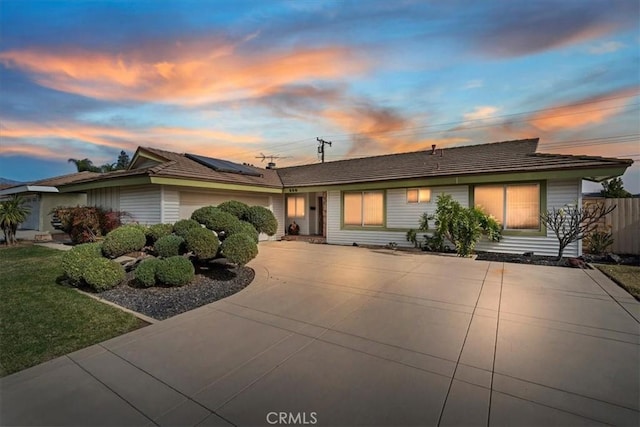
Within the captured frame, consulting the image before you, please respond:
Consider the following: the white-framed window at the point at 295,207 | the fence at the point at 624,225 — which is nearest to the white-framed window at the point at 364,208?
the white-framed window at the point at 295,207

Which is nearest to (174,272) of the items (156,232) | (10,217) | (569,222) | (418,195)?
(156,232)

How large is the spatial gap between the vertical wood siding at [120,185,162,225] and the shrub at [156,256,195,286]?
5.44 metres

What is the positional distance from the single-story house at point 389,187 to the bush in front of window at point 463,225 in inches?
22.6

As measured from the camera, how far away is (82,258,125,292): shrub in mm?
5430

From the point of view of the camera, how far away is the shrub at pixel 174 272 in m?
5.61

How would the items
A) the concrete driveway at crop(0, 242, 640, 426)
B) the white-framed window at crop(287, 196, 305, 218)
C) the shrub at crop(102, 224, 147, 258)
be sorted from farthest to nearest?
the white-framed window at crop(287, 196, 305, 218)
the shrub at crop(102, 224, 147, 258)
the concrete driveway at crop(0, 242, 640, 426)

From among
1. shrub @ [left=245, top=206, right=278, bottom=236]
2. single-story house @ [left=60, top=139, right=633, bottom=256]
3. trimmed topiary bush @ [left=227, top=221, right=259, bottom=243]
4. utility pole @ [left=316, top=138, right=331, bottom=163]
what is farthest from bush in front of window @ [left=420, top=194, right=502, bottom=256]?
utility pole @ [left=316, top=138, right=331, bottom=163]

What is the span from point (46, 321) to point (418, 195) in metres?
11.2

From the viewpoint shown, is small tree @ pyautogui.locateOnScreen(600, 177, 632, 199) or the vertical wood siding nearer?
the vertical wood siding

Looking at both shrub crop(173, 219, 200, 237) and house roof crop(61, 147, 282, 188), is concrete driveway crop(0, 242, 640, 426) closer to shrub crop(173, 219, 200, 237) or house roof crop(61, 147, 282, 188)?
shrub crop(173, 219, 200, 237)

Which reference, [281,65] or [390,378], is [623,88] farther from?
[390,378]

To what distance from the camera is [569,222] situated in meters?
8.77

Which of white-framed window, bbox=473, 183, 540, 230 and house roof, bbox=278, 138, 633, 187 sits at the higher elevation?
house roof, bbox=278, 138, 633, 187

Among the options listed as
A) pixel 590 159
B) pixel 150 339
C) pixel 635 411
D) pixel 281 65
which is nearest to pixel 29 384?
pixel 150 339
